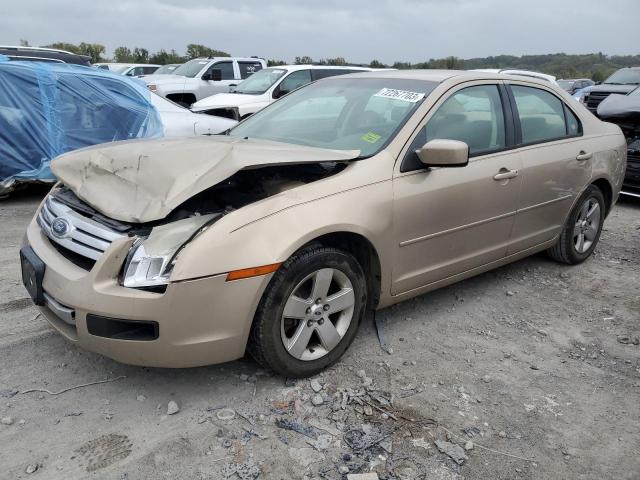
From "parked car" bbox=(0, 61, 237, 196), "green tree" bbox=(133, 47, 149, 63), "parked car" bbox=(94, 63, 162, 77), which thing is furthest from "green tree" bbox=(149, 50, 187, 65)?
"parked car" bbox=(0, 61, 237, 196)

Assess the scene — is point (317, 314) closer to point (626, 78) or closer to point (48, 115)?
point (48, 115)

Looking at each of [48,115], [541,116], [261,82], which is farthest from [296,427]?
[261,82]

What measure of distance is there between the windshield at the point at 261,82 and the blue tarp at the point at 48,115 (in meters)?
4.67

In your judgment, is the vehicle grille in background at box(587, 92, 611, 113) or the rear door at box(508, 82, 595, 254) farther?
the vehicle grille in background at box(587, 92, 611, 113)

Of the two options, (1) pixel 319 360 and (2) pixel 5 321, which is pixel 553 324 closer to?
(1) pixel 319 360

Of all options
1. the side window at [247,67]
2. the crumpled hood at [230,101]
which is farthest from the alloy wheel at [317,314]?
the side window at [247,67]

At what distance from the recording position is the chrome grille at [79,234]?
261 cm

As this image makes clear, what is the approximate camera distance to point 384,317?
3736 millimetres

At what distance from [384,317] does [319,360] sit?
2.94 feet

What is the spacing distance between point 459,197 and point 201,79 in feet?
39.1

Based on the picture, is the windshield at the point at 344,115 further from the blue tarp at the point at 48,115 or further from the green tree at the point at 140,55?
the green tree at the point at 140,55

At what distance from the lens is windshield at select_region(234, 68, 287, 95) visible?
11148 mm

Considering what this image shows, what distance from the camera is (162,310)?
2402mm

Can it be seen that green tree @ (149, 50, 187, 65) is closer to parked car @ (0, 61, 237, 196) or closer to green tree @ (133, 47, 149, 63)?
green tree @ (133, 47, 149, 63)
